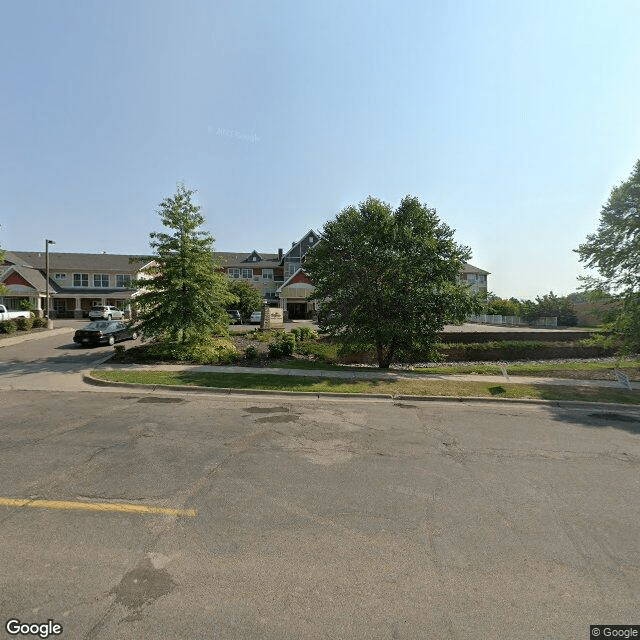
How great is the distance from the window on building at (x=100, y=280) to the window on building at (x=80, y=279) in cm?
102

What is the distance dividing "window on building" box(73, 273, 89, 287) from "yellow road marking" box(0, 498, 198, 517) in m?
57.3

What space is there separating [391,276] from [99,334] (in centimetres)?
1656

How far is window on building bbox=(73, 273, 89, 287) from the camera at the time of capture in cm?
5284

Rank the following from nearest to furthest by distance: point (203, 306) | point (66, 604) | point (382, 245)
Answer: point (66, 604) < point (382, 245) < point (203, 306)

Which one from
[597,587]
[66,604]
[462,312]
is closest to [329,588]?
[66,604]

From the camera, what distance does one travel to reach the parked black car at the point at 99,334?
2098 cm

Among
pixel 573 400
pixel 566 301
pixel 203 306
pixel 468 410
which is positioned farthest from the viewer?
pixel 566 301

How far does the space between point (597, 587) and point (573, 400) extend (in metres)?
9.20

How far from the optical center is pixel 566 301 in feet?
173

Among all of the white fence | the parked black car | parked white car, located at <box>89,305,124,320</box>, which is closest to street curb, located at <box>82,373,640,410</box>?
the parked black car

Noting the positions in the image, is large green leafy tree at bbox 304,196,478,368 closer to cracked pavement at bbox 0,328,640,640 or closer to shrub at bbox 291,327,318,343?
shrub at bbox 291,327,318,343

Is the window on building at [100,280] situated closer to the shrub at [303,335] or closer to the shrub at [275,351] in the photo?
the shrub at [303,335]

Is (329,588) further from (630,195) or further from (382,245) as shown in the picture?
(630,195)

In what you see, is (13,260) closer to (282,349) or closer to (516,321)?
(282,349)
